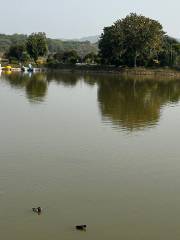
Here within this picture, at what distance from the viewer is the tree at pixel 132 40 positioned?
65.3 meters

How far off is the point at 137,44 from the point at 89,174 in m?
54.8

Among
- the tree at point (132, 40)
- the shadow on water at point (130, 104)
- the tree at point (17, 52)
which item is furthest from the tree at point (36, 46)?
the shadow on water at point (130, 104)

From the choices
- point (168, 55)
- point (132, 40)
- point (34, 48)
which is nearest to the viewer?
point (132, 40)

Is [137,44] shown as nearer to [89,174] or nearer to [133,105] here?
[133,105]

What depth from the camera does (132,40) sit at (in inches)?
2611

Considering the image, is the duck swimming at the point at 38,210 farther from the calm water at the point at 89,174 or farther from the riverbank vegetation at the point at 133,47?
the riverbank vegetation at the point at 133,47

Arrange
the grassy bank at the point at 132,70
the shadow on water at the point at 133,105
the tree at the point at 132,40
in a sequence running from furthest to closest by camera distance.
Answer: the grassy bank at the point at 132,70, the tree at the point at 132,40, the shadow on water at the point at 133,105

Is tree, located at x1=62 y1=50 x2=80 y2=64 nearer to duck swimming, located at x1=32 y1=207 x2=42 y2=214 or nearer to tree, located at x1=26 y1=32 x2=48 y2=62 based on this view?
tree, located at x1=26 y1=32 x2=48 y2=62

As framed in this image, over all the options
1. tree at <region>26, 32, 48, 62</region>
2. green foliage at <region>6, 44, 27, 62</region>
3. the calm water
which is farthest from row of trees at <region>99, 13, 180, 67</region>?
the calm water

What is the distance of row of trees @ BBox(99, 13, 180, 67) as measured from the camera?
65375mm

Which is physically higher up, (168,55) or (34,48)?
(34,48)

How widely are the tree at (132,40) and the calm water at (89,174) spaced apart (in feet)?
135

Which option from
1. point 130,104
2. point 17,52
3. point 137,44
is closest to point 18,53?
point 17,52

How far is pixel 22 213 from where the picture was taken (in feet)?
33.1
